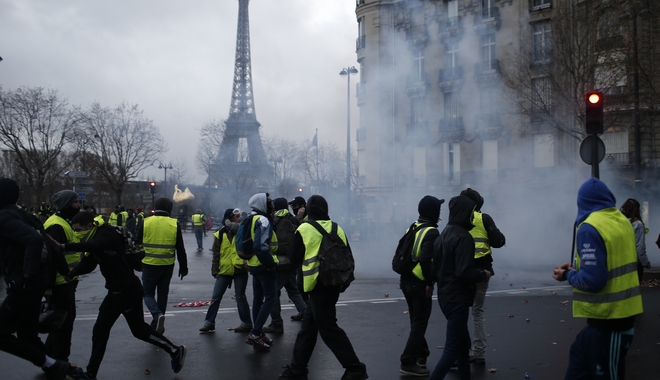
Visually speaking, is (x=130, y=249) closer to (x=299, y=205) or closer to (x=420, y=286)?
(x=420, y=286)

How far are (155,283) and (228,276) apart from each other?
1.00 meters

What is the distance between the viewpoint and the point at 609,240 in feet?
11.0

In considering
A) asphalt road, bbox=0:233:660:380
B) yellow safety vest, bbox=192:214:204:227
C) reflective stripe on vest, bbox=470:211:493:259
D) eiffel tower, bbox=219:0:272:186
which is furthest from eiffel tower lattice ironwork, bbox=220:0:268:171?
reflective stripe on vest, bbox=470:211:493:259

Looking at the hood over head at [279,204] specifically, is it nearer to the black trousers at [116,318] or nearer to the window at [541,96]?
the black trousers at [116,318]

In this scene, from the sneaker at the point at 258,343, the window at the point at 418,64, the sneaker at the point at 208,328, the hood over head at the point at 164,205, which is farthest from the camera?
the window at the point at 418,64

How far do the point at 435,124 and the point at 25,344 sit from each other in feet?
65.2

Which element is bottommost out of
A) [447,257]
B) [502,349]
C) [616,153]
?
[502,349]

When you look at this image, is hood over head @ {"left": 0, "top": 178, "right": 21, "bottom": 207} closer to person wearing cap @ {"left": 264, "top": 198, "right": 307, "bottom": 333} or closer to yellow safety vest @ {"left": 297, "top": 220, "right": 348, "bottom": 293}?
yellow safety vest @ {"left": 297, "top": 220, "right": 348, "bottom": 293}

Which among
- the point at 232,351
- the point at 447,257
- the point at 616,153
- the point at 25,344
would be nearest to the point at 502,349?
the point at 447,257

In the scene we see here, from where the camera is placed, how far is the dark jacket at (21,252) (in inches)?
182

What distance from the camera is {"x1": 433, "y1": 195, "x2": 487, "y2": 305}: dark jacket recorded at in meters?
4.70

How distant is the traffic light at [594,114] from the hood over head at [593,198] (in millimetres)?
5750

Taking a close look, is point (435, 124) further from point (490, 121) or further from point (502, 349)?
point (502, 349)

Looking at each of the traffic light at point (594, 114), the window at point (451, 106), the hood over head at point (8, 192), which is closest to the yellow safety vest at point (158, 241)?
the hood over head at point (8, 192)
